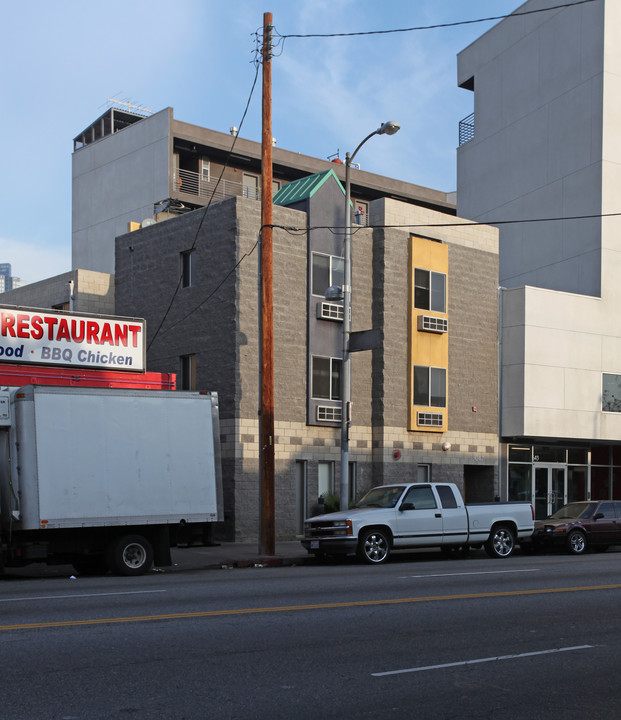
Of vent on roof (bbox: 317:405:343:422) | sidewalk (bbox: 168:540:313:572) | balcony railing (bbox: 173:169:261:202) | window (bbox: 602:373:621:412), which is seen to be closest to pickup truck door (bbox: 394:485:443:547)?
sidewalk (bbox: 168:540:313:572)

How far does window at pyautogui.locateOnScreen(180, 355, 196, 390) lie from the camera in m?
28.4

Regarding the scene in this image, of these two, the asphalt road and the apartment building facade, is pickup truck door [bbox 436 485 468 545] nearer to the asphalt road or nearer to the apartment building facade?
the asphalt road

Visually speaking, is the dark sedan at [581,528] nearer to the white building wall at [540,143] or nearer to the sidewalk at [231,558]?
the sidewalk at [231,558]

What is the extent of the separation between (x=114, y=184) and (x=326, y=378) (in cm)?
2558

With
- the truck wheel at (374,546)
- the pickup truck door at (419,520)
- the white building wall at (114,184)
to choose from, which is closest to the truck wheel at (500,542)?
the pickup truck door at (419,520)

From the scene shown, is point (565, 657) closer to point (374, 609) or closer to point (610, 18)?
point (374, 609)

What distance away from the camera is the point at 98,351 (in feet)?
76.4

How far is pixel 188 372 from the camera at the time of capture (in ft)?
94.3

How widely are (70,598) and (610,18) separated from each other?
3180 centimetres

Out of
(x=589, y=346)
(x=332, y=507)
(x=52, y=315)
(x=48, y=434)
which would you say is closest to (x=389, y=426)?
(x=332, y=507)

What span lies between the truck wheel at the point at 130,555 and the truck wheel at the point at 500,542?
322 inches

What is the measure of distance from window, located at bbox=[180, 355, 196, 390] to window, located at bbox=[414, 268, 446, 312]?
289 inches

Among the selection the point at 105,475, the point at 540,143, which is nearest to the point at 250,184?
the point at 540,143

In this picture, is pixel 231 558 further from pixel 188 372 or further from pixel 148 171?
pixel 148 171
